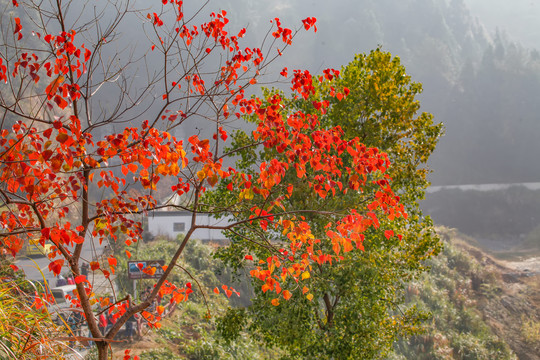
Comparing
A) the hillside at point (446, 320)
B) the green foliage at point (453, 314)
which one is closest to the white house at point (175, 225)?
the hillside at point (446, 320)

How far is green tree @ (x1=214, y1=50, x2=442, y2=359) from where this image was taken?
16.9 feet

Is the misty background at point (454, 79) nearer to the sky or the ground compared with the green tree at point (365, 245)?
nearer to the sky

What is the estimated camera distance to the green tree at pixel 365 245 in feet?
16.9

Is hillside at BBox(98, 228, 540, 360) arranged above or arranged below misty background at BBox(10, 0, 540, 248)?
below

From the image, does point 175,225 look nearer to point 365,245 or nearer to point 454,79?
point 365,245

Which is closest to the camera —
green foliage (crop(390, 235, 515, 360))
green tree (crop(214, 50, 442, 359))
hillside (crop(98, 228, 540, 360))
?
green tree (crop(214, 50, 442, 359))

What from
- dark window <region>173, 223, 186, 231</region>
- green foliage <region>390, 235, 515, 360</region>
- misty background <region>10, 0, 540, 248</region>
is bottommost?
green foliage <region>390, 235, 515, 360</region>

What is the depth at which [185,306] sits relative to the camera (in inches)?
440

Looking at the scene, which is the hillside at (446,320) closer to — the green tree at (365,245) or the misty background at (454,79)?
the green tree at (365,245)

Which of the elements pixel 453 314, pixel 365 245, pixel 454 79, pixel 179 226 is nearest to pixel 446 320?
pixel 453 314

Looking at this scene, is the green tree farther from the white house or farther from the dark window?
the dark window

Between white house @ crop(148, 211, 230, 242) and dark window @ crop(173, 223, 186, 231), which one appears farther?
dark window @ crop(173, 223, 186, 231)

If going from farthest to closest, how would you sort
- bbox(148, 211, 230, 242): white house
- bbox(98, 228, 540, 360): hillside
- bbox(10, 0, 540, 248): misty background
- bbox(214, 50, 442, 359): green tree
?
1. bbox(10, 0, 540, 248): misty background
2. bbox(148, 211, 230, 242): white house
3. bbox(98, 228, 540, 360): hillside
4. bbox(214, 50, 442, 359): green tree

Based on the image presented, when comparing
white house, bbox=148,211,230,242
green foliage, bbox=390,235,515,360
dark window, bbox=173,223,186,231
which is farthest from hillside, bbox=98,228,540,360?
dark window, bbox=173,223,186,231
